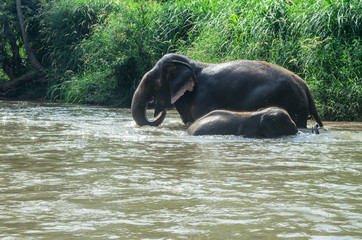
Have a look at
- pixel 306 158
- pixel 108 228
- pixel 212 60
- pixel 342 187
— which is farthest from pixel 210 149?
pixel 212 60

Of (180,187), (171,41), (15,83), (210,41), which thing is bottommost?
(180,187)

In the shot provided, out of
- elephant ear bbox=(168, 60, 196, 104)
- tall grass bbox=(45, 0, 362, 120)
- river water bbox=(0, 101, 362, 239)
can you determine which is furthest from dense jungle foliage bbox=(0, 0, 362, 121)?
river water bbox=(0, 101, 362, 239)

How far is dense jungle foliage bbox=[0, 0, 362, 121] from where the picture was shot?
9672mm

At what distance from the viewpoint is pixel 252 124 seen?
274 inches

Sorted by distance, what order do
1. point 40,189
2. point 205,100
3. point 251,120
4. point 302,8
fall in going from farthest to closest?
point 302,8
point 205,100
point 251,120
point 40,189

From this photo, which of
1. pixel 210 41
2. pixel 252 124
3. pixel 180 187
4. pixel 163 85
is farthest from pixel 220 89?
pixel 180 187

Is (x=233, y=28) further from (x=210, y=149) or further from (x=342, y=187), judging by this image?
(x=342, y=187)

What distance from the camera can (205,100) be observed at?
26.7 feet

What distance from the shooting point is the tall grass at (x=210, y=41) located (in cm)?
962

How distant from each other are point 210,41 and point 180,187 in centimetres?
786

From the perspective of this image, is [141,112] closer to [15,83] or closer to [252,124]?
[252,124]

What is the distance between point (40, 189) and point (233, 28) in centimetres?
Answer: 801

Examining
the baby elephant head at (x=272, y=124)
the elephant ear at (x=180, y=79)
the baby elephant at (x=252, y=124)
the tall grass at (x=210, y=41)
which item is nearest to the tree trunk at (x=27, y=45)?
the tall grass at (x=210, y=41)

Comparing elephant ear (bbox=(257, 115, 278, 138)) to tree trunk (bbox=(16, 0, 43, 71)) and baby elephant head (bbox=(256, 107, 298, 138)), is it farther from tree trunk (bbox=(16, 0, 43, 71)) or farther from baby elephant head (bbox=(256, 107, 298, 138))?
tree trunk (bbox=(16, 0, 43, 71))
